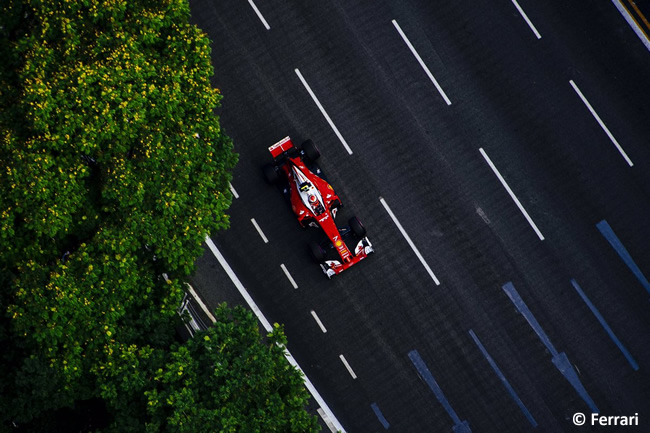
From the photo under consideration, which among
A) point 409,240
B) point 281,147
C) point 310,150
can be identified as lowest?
point 409,240

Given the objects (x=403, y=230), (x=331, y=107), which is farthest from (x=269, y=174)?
(x=403, y=230)

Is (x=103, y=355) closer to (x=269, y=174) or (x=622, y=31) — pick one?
(x=269, y=174)

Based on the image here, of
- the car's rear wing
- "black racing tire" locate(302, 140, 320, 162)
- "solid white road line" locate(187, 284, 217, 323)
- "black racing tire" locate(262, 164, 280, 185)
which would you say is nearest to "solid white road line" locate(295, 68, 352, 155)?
"black racing tire" locate(302, 140, 320, 162)

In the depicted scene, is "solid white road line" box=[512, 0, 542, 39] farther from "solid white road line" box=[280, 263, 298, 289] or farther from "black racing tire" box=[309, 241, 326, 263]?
"solid white road line" box=[280, 263, 298, 289]

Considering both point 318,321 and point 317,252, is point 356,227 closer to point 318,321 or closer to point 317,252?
point 317,252

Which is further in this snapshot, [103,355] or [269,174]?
[269,174]

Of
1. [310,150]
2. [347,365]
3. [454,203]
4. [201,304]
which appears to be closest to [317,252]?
[310,150]
